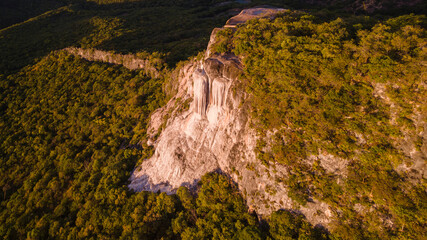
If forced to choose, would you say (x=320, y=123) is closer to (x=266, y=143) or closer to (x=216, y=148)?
(x=266, y=143)

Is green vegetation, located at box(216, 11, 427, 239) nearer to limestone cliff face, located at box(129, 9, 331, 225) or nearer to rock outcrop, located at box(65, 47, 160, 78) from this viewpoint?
limestone cliff face, located at box(129, 9, 331, 225)

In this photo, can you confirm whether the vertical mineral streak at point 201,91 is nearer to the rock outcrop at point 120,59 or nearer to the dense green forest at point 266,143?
the dense green forest at point 266,143

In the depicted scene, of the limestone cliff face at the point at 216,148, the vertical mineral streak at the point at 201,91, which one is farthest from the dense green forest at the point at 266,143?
the vertical mineral streak at the point at 201,91

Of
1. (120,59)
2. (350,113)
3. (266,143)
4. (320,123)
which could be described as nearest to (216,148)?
(266,143)

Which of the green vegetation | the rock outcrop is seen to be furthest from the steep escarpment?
the rock outcrop

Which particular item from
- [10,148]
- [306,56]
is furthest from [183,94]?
[10,148]
